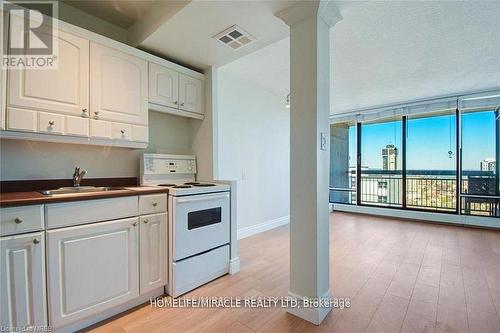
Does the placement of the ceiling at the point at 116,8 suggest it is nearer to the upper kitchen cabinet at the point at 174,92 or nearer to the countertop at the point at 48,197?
the upper kitchen cabinet at the point at 174,92

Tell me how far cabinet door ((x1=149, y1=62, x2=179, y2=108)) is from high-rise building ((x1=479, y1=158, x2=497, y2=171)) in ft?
18.0

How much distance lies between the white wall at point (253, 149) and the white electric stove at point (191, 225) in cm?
95

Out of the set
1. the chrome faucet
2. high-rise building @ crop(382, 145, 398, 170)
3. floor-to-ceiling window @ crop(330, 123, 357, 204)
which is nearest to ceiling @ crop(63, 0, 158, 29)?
the chrome faucet

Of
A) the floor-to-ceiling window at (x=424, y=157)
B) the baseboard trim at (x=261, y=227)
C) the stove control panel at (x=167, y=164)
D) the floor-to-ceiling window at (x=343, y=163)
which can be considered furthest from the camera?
the floor-to-ceiling window at (x=343, y=163)

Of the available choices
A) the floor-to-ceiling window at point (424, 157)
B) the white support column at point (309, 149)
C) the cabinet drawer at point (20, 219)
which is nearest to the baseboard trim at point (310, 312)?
the white support column at point (309, 149)

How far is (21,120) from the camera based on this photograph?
159cm

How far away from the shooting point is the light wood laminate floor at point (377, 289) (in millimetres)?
1684

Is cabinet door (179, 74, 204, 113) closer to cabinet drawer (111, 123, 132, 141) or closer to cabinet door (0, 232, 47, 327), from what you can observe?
cabinet drawer (111, 123, 132, 141)

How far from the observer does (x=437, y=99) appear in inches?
181

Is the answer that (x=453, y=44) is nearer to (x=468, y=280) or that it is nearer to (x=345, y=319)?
(x=468, y=280)

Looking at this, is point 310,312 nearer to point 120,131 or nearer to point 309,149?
point 309,149

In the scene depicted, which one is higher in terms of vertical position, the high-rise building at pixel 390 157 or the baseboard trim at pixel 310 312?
the high-rise building at pixel 390 157

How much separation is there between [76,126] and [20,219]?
0.77 metres

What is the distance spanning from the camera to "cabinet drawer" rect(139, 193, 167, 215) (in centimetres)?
190
